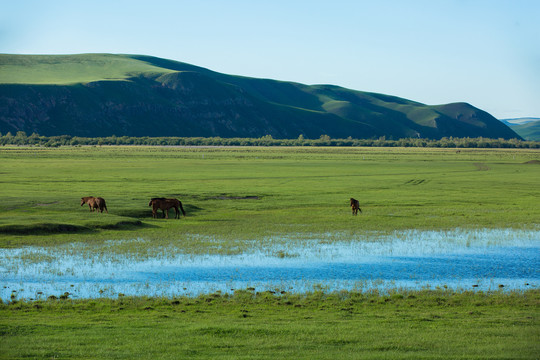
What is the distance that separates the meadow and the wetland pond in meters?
1.11

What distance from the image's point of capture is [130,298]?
710 inches

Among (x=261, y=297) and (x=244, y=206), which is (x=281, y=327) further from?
(x=244, y=206)

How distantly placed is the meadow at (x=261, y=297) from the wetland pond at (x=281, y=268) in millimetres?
1113

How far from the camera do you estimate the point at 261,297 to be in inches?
720

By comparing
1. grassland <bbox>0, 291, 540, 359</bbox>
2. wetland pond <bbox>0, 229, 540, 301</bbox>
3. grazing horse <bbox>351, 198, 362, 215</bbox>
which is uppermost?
grazing horse <bbox>351, 198, 362, 215</bbox>

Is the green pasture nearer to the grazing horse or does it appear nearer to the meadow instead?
the meadow

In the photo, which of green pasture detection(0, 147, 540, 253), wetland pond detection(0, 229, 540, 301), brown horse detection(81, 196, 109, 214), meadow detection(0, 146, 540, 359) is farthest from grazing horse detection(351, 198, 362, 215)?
brown horse detection(81, 196, 109, 214)

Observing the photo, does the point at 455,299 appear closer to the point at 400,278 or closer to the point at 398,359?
the point at 400,278

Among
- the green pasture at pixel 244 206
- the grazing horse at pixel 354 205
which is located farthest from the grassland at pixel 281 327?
the grazing horse at pixel 354 205

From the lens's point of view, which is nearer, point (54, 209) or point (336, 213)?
point (54, 209)

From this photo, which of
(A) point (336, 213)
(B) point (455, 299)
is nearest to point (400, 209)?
(A) point (336, 213)

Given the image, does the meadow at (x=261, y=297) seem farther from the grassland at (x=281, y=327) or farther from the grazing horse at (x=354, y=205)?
the grazing horse at (x=354, y=205)

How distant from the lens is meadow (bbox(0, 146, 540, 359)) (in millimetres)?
13039

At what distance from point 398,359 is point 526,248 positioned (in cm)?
1787
